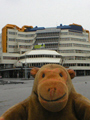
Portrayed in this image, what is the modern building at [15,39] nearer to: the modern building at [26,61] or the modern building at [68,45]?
the modern building at [68,45]

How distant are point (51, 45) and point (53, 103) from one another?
5542cm

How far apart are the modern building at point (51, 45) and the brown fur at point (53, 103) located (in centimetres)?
4569

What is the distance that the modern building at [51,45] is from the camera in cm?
5309

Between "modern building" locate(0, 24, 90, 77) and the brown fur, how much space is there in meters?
45.7

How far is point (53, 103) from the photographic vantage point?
7.97ft

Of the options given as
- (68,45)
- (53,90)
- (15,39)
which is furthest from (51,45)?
(53,90)

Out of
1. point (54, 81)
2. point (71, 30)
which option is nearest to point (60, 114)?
point (54, 81)

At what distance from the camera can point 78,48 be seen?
56.4 m

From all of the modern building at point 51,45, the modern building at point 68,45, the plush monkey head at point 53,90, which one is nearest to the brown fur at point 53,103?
the plush monkey head at point 53,90

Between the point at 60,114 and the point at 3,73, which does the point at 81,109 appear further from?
the point at 3,73

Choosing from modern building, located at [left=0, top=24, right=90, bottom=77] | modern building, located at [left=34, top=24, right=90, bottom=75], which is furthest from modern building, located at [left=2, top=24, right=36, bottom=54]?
modern building, located at [left=34, top=24, right=90, bottom=75]

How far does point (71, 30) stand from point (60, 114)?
60.4m

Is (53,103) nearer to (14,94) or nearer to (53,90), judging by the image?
(53,90)

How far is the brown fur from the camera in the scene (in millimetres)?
2477
